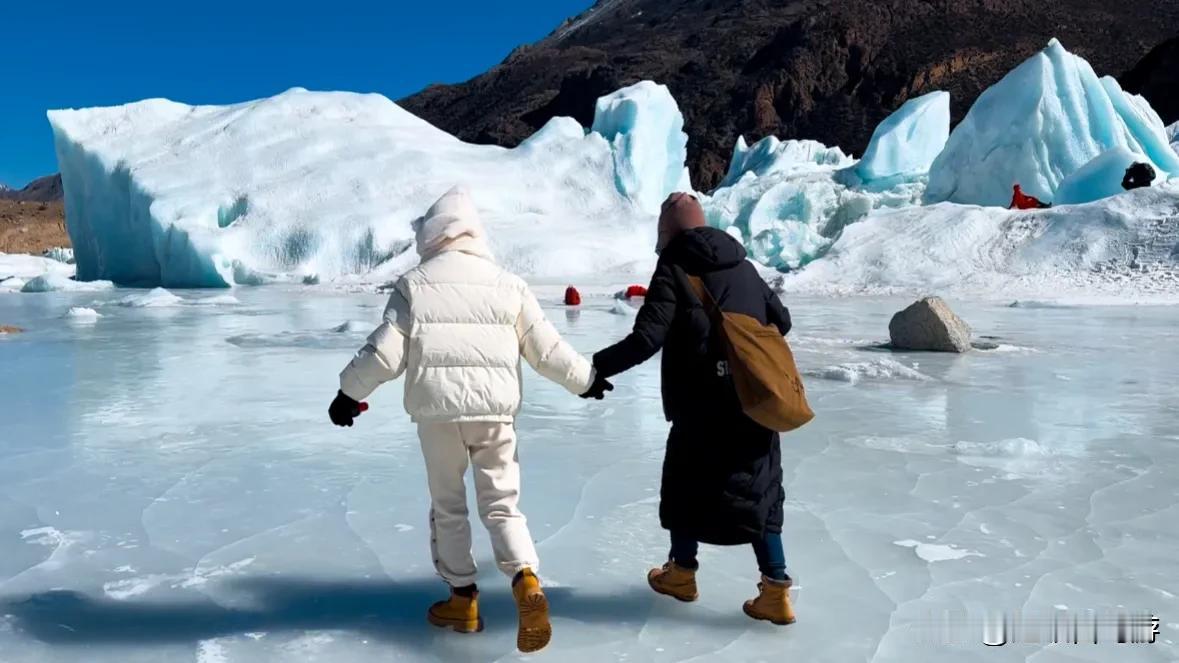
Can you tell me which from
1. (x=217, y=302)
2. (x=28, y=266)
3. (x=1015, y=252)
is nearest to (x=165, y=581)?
(x=217, y=302)

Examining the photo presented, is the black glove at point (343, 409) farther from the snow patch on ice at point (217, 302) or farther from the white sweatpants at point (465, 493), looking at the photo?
the snow patch on ice at point (217, 302)

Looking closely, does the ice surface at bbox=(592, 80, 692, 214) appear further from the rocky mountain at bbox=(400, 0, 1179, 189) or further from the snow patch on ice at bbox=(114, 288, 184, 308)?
the rocky mountain at bbox=(400, 0, 1179, 189)

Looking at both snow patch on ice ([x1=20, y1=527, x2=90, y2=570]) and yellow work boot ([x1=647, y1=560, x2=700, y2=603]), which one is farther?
snow patch on ice ([x1=20, y1=527, x2=90, y2=570])

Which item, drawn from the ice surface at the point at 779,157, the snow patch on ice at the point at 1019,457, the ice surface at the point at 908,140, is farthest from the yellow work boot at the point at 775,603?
the ice surface at the point at 779,157

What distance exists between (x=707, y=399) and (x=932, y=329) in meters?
5.77

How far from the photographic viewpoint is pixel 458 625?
2.20 metres

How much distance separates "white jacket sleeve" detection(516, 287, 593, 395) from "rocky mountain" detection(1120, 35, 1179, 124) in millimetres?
55248

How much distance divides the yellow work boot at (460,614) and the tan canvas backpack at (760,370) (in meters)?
0.74

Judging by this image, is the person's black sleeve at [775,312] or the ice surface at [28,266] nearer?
the person's black sleeve at [775,312]

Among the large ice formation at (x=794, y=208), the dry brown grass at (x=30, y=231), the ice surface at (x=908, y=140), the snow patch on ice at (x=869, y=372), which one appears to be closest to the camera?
the snow patch on ice at (x=869, y=372)

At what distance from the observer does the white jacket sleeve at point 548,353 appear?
2213 millimetres

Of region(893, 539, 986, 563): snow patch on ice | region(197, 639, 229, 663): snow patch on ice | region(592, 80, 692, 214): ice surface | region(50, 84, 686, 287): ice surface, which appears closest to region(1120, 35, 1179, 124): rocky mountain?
region(592, 80, 692, 214): ice surface

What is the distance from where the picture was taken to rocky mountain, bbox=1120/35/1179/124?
50.5m

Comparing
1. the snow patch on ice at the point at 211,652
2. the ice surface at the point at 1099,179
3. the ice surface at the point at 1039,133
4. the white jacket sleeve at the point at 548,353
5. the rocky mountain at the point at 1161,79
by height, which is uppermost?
the rocky mountain at the point at 1161,79
